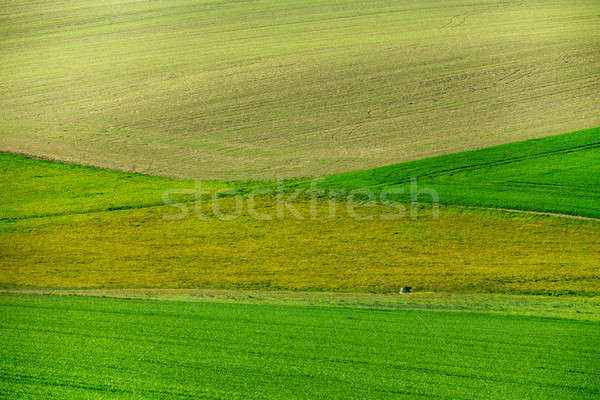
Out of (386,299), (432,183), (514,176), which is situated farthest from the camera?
(432,183)

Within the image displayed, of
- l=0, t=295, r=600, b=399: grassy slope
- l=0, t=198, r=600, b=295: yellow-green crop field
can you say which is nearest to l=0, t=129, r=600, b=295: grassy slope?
l=0, t=198, r=600, b=295: yellow-green crop field

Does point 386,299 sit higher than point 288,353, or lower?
higher

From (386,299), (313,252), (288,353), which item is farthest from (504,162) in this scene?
(288,353)

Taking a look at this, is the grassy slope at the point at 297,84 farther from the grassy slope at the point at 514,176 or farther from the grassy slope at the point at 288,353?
the grassy slope at the point at 288,353

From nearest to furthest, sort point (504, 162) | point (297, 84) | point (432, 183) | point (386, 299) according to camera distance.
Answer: point (386, 299), point (432, 183), point (504, 162), point (297, 84)

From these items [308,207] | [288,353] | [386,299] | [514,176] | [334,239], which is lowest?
[288,353]

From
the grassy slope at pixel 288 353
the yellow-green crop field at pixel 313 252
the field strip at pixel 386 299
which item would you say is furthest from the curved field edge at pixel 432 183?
the grassy slope at pixel 288 353

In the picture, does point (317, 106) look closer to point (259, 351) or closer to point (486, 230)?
point (486, 230)

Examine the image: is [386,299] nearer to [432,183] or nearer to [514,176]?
[432,183]

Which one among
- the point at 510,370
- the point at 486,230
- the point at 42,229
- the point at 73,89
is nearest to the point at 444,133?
the point at 486,230
